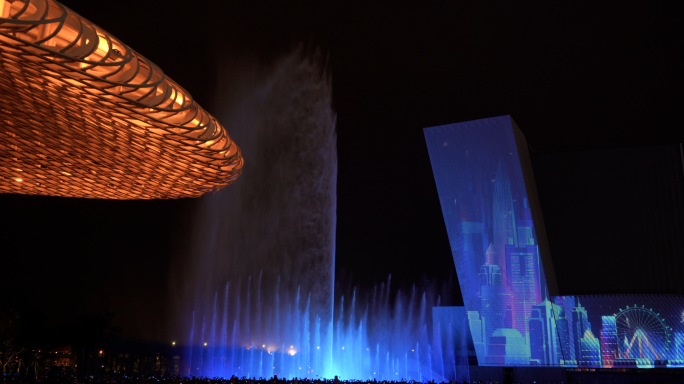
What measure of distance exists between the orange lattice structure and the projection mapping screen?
72.1ft

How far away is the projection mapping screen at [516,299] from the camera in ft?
121

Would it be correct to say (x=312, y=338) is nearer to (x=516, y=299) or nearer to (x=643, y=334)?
(x=516, y=299)

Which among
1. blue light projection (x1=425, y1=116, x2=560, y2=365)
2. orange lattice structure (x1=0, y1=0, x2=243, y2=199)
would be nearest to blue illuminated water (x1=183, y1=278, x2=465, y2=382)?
blue light projection (x1=425, y1=116, x2=560, y2=365)

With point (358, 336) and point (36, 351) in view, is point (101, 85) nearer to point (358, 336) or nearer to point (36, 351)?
point (358, 336)

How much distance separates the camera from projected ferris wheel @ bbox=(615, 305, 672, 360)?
36781mm

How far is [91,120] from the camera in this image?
17203 mm

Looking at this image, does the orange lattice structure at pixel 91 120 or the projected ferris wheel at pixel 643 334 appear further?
the projected ferris wheel at pixel 643 334

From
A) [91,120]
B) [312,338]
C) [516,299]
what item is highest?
[91,120]

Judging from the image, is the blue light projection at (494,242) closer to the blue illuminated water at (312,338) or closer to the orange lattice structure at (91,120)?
the blue illuminated water at (312,338)

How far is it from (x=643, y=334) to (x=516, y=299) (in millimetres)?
9193

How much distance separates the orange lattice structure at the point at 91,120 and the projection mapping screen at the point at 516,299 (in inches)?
865

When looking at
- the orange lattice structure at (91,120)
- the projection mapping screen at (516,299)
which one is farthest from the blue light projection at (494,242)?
the orange lattice structure at (91,120)

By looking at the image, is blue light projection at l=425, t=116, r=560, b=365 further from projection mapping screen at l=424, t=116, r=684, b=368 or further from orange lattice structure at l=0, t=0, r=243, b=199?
orange lattice structure at l=0, t=0, r=243, b=199

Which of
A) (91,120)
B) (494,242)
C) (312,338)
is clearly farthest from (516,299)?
(91,120)
